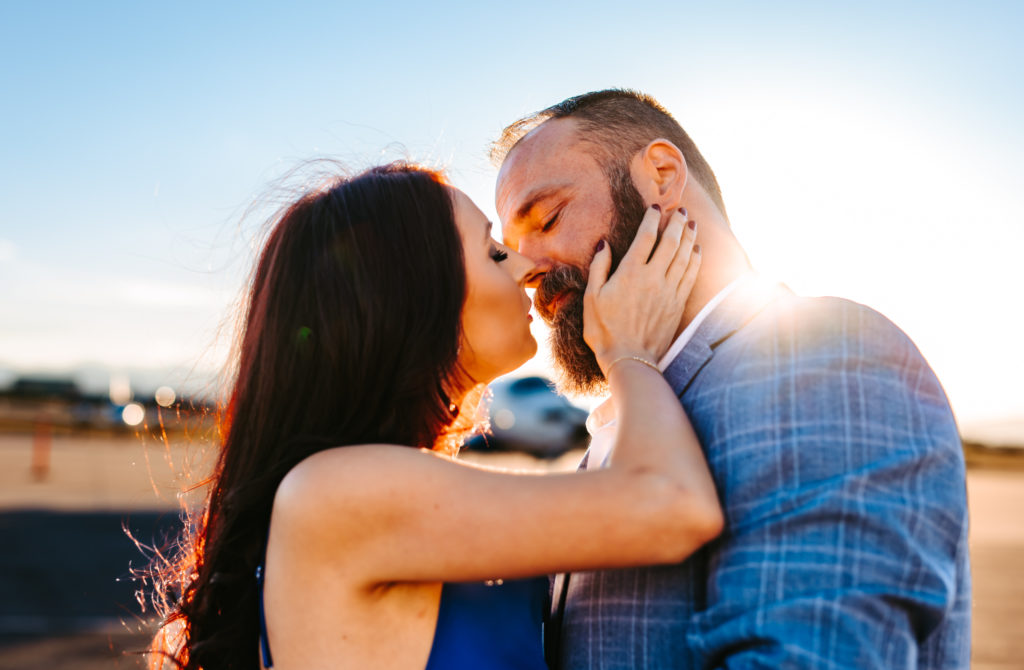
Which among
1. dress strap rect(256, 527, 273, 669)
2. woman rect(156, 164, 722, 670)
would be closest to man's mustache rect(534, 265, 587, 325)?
woman rect(156, 164, 722, 670)

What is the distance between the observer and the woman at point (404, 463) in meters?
1.50

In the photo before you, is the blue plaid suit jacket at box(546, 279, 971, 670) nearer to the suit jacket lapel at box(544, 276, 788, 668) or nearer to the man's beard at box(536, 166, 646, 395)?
the suit jacket lapel at box(544, 276, 788, 668)

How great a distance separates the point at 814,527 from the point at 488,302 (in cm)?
115

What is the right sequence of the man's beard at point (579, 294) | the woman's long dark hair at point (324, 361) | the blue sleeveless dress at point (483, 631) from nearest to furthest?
the blue sleeveless dress at point (483, 631)
the woman's long dark hair at point (324, 361)
the man's beard at point (579, 294)

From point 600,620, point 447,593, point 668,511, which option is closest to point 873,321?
point 668,511

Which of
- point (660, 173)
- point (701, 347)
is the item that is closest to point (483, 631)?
point (701, 347)

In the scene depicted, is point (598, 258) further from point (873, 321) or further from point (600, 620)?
point (600, 620)

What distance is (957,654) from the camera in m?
1.56

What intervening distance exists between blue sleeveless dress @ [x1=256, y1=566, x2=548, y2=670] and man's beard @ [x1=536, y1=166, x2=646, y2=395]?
96cm

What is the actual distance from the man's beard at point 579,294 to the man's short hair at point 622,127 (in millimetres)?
114

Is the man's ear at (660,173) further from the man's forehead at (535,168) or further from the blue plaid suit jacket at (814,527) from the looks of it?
the blue plaid suit jacket at (814,527)

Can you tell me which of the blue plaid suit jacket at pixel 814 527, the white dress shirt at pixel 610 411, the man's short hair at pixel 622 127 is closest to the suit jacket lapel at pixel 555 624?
the blue plaid suit jacket at pixel 814 527

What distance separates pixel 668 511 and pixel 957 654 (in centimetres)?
74

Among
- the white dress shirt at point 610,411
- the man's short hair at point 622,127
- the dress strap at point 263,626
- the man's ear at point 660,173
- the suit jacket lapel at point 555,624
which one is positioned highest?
the man's short hair at point 622,127
